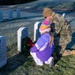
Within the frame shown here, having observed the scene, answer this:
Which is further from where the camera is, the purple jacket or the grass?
the purple jacket

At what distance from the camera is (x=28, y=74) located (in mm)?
6672

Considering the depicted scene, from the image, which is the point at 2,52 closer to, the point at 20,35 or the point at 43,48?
the point at 43,48

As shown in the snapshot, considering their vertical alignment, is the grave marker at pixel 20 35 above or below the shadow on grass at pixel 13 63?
above

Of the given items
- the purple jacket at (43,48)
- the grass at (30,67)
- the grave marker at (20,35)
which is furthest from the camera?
the grave marker at (20,35)

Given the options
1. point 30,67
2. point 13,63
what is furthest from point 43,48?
point 13,63

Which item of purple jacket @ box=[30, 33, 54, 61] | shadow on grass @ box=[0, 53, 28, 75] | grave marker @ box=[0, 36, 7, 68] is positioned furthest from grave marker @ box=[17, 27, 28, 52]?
grave marker @ box=[0, 36, 7, 68]

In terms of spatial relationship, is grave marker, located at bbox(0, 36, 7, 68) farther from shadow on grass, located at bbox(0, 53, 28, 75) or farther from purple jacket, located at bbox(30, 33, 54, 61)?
purple jacket, located at bbox(30, 33, 54, 61)

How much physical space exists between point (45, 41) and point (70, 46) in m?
2.73

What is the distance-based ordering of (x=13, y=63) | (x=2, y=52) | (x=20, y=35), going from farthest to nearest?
(x=20, y=35) < (x=13, y=63) < (x=2, y=52)

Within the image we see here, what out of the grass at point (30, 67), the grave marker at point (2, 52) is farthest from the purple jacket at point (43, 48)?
the grave marker at point (2, 52)

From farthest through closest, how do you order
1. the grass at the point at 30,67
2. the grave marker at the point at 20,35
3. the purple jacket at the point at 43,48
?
1. the grave marker at the point at 20,35
2. the purple jacket at the point at 43,48
3. the grass at the point at 30,67

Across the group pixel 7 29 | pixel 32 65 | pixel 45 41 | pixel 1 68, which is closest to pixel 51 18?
pixel 45 41

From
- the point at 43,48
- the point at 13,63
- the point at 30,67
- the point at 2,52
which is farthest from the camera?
the point at 13,63

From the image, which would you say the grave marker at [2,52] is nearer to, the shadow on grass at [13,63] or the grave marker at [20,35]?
the shadow on grass at [13,63]
